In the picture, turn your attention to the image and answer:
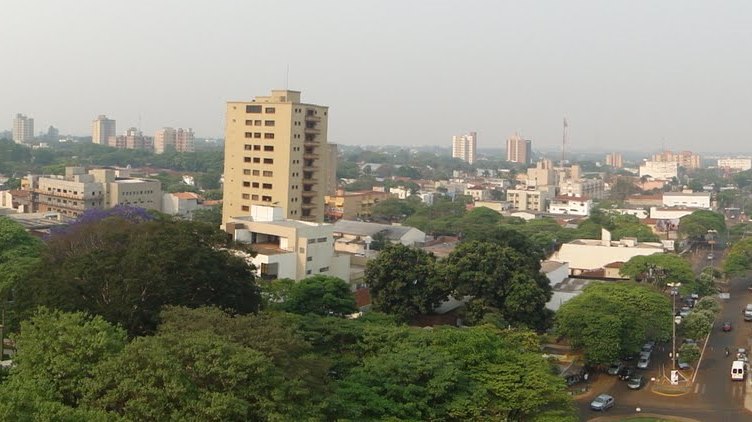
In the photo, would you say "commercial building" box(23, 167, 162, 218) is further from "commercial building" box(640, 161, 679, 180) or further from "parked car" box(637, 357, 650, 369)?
"commercial building" box(640, 161, 679, 180)

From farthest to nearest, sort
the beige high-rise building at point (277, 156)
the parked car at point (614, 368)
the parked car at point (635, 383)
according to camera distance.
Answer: the beige high-rise building at point (277, 156)
the parked car at point (614, 368)
the parked car at point (635, 383)

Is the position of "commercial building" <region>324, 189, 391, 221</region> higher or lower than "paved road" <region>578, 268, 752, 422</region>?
higher

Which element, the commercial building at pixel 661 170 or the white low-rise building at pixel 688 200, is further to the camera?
the commercial building at pixel 661 170

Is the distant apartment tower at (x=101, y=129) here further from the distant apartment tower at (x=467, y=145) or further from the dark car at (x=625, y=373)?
the dark car at (x=625, y=373)

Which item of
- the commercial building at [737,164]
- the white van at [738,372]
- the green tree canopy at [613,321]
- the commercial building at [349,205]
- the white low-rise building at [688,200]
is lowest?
the white van at [738,372]

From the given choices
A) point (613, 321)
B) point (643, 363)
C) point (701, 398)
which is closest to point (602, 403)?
point (701, 398)

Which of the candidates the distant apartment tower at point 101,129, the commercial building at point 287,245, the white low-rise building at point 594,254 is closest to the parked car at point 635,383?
the commercial building at point 287,245

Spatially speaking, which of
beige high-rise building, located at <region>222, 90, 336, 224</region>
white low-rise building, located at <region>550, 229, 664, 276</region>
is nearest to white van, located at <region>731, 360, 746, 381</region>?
white low-rise building, located at <region>550, 229, 664, 276</region>

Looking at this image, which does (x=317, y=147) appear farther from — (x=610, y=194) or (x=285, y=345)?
(x=610, y=194)
